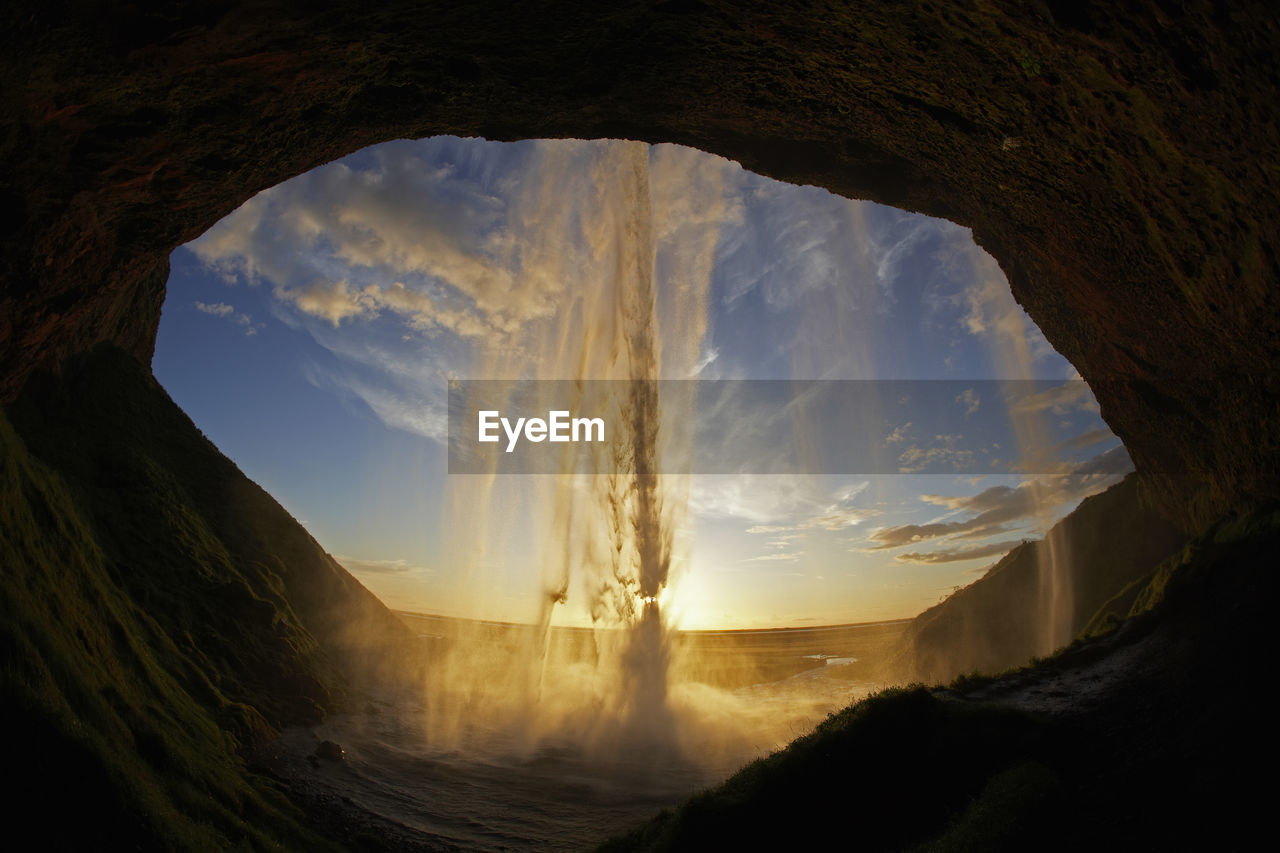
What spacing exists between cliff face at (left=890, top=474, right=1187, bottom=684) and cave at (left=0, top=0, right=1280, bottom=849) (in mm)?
6648

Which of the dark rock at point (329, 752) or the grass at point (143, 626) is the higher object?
the grass at point (143, 626)

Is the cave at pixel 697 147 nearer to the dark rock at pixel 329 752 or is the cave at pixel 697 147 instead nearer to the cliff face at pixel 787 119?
the cliff face at pixel 787 119

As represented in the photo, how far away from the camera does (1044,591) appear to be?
30781mm

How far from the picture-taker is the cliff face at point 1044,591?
77.0 feet

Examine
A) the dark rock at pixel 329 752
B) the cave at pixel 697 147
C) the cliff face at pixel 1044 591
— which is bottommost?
the dark rock at pixel 329 752

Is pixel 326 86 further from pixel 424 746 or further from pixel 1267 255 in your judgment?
pixel 424 746

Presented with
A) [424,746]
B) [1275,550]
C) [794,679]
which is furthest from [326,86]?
[794,679]

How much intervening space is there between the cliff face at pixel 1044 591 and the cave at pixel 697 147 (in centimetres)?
665

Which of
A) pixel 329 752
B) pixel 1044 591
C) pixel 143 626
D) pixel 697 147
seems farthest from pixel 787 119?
pixel 1044 591

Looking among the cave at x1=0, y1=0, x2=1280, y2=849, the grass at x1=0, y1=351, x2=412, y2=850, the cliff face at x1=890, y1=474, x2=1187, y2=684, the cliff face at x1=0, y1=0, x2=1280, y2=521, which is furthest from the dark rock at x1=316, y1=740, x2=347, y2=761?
the cliff face at x1=890, y1=474, x2=1187, y2=684

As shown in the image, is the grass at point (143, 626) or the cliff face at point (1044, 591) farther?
the cliff face at point (1044, 591)

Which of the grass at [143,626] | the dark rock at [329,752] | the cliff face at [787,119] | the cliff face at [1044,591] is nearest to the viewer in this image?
the cliff face at [787,119]

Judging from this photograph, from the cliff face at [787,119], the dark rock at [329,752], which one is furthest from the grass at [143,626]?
the cliff face at [787,119]

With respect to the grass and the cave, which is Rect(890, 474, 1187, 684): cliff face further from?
the grass
